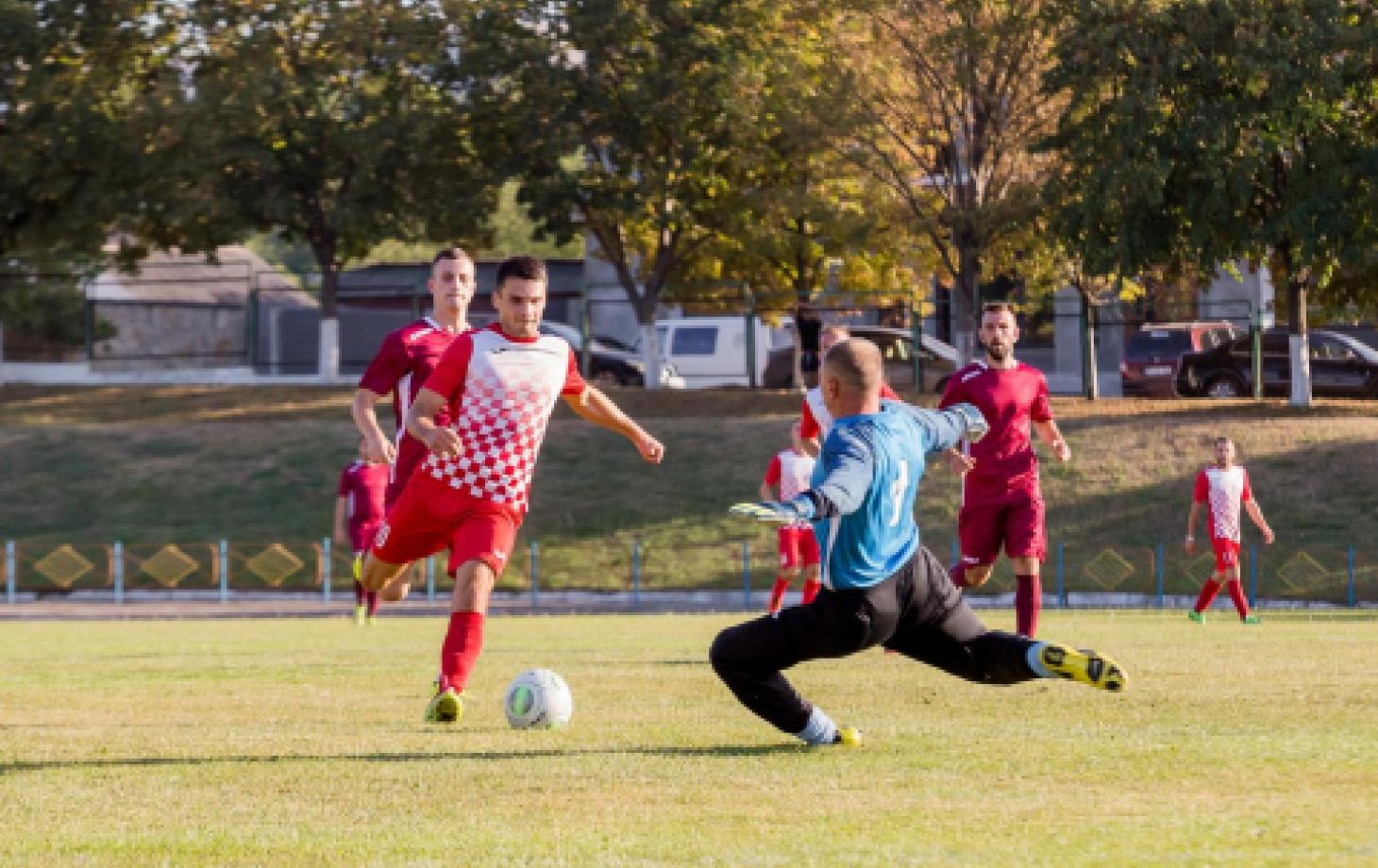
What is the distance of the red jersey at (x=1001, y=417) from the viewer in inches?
552

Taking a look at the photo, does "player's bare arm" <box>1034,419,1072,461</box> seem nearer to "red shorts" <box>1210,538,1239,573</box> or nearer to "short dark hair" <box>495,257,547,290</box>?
"short dark hair" <box>495,257,547,290</box>

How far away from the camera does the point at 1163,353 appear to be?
154 feet

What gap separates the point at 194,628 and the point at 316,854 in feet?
63.2

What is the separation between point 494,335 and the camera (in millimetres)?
10086

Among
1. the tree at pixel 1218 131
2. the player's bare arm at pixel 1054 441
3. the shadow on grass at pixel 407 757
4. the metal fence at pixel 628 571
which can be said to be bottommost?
the metal fence at pixel 628 571

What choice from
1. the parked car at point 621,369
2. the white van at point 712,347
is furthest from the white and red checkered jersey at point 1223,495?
the parked car at point 621,369

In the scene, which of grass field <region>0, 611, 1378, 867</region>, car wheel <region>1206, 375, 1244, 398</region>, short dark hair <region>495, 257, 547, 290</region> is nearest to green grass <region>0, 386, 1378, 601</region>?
car wheel <region>1206, 375, 1244, 398</region>

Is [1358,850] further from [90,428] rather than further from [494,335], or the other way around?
[90,428]

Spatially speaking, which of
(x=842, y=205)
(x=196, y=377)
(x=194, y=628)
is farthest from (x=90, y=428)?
(x=194, y=628)

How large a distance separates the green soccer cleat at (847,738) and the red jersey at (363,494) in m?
14.7

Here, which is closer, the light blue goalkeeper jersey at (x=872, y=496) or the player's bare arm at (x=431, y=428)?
the light blue goalkeeper jersey at (x=872, y=496)

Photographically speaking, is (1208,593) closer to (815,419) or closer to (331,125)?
(815,419)

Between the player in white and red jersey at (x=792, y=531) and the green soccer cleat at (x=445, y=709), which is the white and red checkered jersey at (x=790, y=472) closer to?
the player in white and red jersey at (x=792, y=531)

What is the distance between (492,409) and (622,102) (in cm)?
3522
